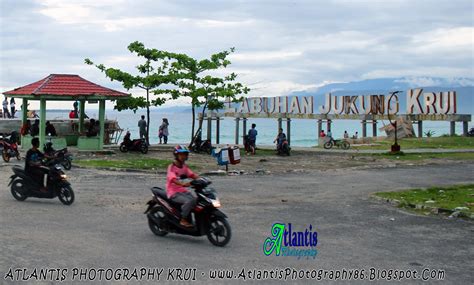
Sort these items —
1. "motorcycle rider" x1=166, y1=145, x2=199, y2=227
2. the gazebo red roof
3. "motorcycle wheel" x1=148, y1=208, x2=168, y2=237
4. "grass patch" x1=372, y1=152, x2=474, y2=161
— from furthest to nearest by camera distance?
"grass patch" x1=372, y1=152, x2=474, y2=161 → the gazebo red roof → "motorcycle wheel" x1=148, y1=208, x2=168, y2=237 → "motorcycle rider" x1=166, y1=145, x2=199, y2=227

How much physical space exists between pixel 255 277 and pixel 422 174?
15.4 meters

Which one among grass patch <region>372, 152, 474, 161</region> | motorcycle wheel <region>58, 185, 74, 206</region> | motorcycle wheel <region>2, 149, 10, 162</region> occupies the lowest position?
motorcycle wheel <region>58, 185, 74, 206</region>

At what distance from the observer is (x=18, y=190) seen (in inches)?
556

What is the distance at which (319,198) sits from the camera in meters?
15.6

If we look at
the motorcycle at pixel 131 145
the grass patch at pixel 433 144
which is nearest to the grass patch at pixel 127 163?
the motorcycle at pixel 131 145

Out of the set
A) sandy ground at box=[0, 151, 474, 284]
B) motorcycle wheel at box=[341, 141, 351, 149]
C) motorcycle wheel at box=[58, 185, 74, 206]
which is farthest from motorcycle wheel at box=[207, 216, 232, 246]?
motorcycle wheel at box=[341, 141, 351, 149]

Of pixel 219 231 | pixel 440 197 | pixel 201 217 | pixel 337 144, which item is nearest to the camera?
pixel 219 231

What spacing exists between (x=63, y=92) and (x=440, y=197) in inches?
736

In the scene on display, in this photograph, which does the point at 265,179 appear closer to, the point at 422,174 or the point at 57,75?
the point at 422,174

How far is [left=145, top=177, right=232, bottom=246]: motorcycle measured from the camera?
9656mm

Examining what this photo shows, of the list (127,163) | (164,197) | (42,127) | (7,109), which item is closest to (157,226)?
(164,197)

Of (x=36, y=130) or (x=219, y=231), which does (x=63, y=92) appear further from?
(x=219, y=231)

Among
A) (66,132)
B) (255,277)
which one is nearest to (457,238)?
(255,277)

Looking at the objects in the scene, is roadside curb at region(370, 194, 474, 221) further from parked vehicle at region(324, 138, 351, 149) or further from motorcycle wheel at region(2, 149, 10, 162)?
parked vehicle at region(324, 138, 351, 149)
